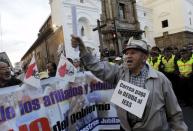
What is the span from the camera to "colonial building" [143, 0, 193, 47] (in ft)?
137

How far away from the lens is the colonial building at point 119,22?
33.4m

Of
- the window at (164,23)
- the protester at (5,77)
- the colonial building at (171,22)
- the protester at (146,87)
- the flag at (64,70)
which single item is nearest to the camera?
the protester at (146,87)

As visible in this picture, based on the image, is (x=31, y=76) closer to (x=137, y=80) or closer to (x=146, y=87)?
(x=137, y=80)

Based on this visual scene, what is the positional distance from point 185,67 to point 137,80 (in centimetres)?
756

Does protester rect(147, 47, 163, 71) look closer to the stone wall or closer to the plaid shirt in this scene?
the plaid shirt

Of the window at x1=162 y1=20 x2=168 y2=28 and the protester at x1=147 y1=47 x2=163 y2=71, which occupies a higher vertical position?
the window at x1=162 y1=20 x2=168 y2=28

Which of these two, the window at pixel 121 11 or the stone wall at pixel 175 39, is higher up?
the window at pixel 121 11

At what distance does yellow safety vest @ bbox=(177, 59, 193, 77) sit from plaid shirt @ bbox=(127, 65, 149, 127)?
7.31 metres

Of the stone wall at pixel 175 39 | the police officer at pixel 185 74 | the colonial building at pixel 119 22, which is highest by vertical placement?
the colonial building at pixel 119 22

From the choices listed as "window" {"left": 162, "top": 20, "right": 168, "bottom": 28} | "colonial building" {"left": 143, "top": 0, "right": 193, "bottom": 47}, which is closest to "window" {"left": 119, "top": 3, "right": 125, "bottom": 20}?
"colonial building" {"left": 143, "top": 0, "right": 193, "bottom": 47}

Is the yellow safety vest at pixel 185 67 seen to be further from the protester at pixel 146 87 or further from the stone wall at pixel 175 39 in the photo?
the stone wall at pixel 175 39

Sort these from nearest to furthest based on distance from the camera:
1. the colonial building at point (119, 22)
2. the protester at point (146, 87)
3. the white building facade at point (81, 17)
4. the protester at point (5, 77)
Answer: the protester at point (146, 87), the protester at point (5, 77), the white building facade at point (81, 17), the colonial building at point (119, 22)

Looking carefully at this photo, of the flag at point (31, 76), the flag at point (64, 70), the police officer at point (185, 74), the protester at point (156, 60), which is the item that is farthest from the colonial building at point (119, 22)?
the flag at point (31, 76)

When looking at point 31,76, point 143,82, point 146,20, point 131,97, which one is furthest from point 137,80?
point 146,20
